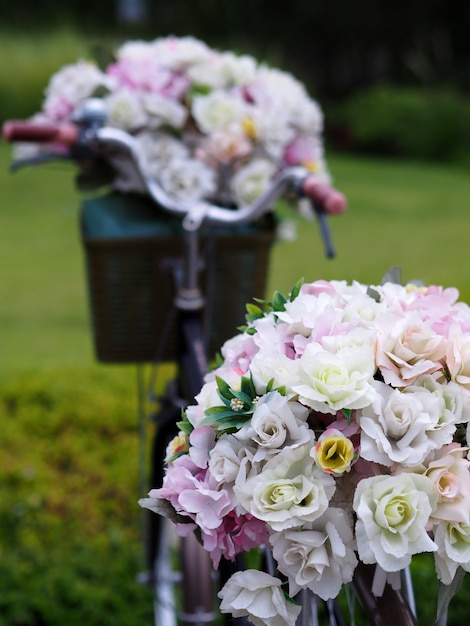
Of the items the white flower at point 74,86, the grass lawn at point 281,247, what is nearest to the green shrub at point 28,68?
the grass lawn at point 281,247

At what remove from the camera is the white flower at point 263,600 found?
0.77 m

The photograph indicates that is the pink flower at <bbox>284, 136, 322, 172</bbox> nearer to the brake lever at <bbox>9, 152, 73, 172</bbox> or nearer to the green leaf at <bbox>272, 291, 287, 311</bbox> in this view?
the brake lever at <bbox>9, 152, 73, 172</bbox>

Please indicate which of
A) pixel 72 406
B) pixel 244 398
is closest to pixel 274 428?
pixel 244 398

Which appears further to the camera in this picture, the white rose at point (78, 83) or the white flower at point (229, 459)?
the white rose at point (78, 83)

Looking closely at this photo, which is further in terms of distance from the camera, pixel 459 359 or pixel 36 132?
pixel 36 132

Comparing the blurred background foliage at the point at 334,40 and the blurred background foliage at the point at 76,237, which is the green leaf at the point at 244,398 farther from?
the blurred background foliage at the point at 334,40

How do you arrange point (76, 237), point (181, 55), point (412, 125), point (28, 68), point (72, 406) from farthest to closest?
point (412, 125) < point (28, 68) < point (76, 237) < point (72, 406) < point (181, 55)

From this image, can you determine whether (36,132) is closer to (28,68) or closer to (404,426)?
(404,426)

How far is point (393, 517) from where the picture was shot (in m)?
0.72

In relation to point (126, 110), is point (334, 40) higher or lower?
lower

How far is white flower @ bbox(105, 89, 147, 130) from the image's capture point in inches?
70.6

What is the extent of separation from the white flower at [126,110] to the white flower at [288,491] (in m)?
1.16

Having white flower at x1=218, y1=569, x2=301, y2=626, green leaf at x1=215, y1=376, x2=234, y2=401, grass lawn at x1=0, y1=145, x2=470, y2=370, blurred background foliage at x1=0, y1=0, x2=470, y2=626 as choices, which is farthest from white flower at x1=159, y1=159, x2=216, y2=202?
grass lawn at x1=0, y1=145, x2=470, y2=370

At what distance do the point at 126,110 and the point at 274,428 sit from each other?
1.16 m
